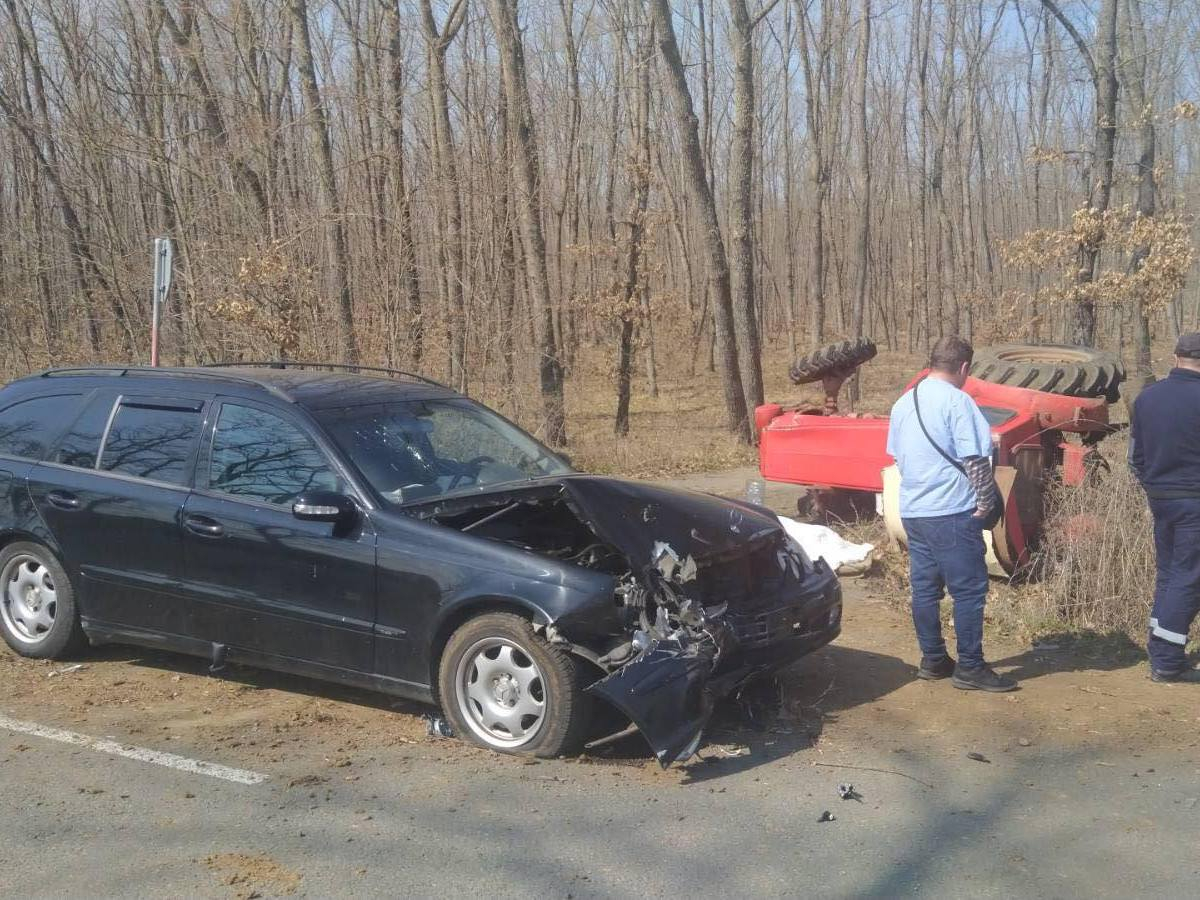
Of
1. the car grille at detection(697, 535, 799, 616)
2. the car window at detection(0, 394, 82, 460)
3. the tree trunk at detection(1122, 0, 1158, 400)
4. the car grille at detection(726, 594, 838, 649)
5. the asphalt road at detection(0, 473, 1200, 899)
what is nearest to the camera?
the asphalt road at detection(0, 473, 1200, 899)

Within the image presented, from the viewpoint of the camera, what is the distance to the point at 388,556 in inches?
203

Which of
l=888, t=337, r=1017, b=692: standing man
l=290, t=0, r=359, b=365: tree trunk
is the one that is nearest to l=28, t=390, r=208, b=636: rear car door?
l=888, t=337, r=1017, b=692: standing man

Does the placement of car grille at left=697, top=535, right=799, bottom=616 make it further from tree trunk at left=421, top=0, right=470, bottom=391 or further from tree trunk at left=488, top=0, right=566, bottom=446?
tree trunk at left=488, top=0, right=566, bottom=446

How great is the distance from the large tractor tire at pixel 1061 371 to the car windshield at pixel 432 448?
172 inches

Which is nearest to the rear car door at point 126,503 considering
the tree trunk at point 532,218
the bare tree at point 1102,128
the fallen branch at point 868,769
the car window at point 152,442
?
the car window at point 152,442

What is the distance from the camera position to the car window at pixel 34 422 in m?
6.52

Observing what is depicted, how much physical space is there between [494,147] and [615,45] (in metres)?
16.5

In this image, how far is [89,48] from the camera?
21.8 meters

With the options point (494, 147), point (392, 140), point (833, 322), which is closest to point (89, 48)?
point (392, 140)

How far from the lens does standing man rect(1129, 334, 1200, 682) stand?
6.01m

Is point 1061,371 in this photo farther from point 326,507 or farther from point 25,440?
point 25,440

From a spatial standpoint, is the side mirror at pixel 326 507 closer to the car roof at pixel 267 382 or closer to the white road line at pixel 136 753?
the car roof at pixel 267 382

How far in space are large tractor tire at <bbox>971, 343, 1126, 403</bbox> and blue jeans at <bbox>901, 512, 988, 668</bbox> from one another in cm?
330

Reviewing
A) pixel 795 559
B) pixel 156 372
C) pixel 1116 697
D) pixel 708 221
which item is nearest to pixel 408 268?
pixel 708 221
